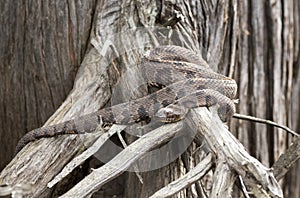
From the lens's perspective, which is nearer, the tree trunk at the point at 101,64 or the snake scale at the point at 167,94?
the snake scale at the point at 167,94

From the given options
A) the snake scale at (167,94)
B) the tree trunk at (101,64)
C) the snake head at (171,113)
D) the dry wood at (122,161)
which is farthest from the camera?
the tree trunk at (101,64)

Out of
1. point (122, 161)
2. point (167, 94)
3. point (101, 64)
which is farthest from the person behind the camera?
point (101, 64)

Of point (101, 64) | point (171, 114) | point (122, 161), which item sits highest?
point (101, 64)

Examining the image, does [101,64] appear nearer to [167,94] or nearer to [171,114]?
[167,94]

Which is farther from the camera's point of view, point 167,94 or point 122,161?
point 167,94

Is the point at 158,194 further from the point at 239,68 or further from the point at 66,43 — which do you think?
the point at 239,68

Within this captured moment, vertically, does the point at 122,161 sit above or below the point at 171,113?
below

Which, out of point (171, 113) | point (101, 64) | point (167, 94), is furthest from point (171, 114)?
point (101, 64)
